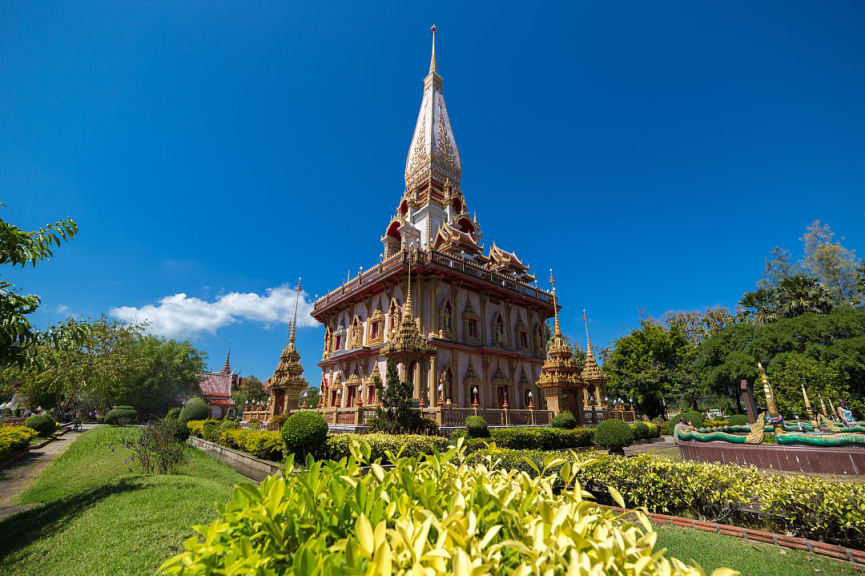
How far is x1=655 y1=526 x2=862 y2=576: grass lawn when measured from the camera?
440cm

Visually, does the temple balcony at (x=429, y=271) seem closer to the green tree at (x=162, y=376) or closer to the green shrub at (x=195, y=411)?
the green shrub at (x=195, y=411)

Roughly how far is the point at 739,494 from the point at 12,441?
69.5 feet

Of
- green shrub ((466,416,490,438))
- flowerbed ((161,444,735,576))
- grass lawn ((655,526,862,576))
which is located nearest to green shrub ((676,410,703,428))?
green shrub ((466,416,490,438))

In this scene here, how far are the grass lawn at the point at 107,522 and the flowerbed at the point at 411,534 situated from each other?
436 centimetres

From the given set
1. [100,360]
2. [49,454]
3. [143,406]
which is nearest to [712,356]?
[49,454]

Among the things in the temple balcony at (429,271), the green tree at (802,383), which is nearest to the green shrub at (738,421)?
the green tree at (802,383)

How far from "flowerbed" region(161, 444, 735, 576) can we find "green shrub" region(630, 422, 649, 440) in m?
22.1

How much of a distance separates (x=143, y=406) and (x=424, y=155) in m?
39.0

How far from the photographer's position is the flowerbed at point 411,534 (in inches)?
48.5

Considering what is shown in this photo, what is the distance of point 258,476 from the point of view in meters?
10.2

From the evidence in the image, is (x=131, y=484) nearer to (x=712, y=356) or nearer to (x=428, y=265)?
(x=428, y=265)

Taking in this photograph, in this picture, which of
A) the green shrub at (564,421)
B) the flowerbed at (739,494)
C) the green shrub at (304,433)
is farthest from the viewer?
the green shrub at (564,421)

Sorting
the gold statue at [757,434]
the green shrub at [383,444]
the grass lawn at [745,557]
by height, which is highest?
the gold statue at [757,434]

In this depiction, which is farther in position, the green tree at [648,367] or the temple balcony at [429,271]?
the green tree at [648,367]
